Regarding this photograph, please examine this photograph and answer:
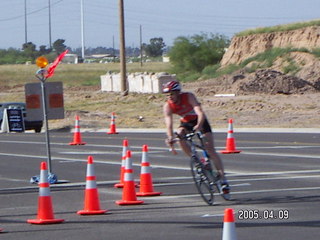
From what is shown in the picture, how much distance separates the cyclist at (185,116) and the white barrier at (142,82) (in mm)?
39445

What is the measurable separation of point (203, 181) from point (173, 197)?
126 centimetres

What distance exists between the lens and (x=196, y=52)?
263ft

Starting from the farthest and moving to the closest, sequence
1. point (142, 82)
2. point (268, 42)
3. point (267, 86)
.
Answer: point (268, 42)
point (142, 82)
point (267, 86)

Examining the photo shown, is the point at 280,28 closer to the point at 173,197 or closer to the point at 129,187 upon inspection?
the point at 173,197

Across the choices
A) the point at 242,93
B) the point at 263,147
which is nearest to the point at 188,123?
the point at 263,147

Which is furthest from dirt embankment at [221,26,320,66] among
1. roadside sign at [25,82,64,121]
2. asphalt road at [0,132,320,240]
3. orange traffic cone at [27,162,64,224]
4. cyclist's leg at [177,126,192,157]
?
orange traffic cone at [27,162,64,224]

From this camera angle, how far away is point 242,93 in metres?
47.1

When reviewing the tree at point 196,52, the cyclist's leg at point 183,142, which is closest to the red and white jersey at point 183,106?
the cyclist's leg at point 183,142

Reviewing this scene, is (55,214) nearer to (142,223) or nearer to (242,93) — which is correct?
(142,223)

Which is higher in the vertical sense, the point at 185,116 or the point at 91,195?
the point at 185,116

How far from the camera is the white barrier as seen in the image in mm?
52500

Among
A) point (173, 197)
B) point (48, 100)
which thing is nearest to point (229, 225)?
point (173, 197)

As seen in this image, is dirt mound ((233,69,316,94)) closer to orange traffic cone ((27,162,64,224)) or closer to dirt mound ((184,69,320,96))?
dirt mound ((184,69,320,96))

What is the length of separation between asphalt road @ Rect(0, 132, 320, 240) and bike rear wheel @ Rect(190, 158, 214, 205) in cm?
16
